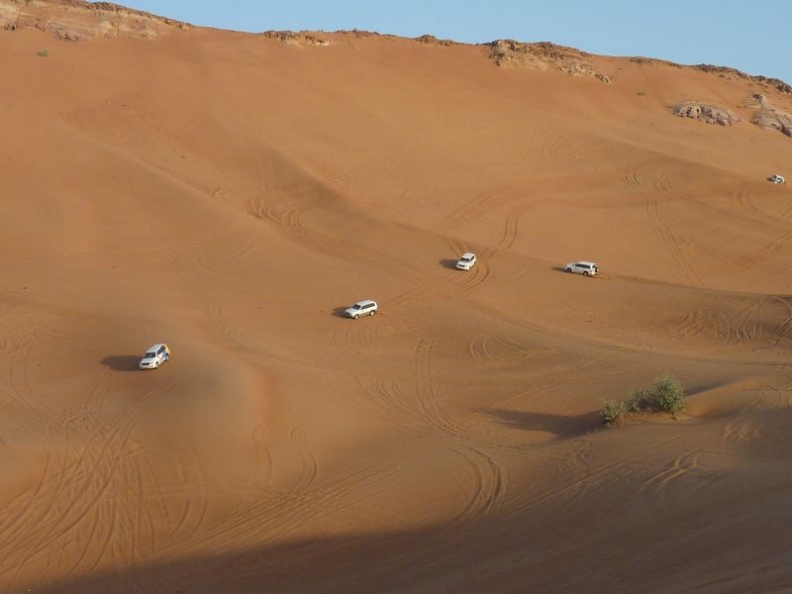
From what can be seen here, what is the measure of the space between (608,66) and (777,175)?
20.8 meters

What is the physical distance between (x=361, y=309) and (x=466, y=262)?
6.59m

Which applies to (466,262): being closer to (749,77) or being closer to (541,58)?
(541,58)

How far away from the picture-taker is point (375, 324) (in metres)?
30.1

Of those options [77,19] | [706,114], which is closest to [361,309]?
[77,19]

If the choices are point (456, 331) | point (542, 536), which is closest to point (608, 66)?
point (456, 331)

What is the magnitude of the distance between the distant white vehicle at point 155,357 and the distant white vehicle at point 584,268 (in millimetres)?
17582

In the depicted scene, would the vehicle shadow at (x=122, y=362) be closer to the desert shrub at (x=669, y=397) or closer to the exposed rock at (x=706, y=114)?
the desert shrub at (x=669, y=397)

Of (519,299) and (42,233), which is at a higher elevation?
(42,233)

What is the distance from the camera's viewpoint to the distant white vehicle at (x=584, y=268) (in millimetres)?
35344

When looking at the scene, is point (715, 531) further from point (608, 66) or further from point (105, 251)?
point (608, 66)

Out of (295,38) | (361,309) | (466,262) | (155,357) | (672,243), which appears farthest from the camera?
(295,38)

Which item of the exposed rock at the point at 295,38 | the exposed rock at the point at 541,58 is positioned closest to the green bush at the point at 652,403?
the exposed rock at the point at 295,38

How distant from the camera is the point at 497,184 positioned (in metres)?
45.6

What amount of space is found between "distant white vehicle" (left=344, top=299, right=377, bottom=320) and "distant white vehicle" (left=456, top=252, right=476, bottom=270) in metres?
5.61
